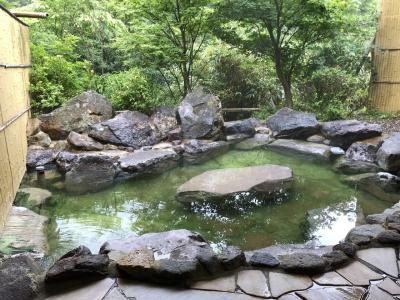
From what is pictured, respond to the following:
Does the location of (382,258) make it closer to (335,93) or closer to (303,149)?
(303,149)

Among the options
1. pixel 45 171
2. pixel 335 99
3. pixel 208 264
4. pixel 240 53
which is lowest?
pixel 45 171

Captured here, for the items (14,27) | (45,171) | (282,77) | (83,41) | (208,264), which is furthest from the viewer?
(83,41)

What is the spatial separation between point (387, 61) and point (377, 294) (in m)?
7.70

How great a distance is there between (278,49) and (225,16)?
5.24 feet

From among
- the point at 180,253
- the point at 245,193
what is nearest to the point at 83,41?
the point at 245,193

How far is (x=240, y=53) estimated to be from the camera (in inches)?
383

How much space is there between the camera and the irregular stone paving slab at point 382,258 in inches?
112

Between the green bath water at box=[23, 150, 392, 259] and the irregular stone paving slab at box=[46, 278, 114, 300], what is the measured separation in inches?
45.9

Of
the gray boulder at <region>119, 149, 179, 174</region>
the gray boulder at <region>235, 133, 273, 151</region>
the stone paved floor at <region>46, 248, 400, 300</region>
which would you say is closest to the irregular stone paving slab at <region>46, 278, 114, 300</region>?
the stone paved floor at <region>46, 248, 400, 300</region>

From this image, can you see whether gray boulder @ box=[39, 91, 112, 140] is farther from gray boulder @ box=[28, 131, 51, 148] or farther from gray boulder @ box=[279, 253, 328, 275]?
gray boulder @ box=[279, 253, 328, 275]

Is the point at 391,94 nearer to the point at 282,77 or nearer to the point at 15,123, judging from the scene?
the point at 282,77

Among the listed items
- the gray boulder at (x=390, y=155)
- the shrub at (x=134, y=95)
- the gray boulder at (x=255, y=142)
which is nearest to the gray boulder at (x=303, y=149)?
the gray boulder at (x=255, y=142)

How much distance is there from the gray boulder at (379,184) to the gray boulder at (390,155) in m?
0.29

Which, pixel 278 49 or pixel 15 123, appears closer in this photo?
pixel 15 123
